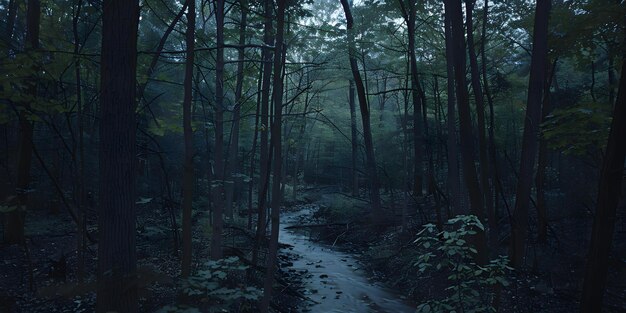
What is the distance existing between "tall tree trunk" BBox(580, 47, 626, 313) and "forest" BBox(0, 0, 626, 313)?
2 centimetres

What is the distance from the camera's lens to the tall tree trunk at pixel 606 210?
17.6 ft

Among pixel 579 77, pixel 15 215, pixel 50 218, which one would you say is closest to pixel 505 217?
pixel 579 77

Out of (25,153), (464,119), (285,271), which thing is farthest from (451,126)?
(25,153)

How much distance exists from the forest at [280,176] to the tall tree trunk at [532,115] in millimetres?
46

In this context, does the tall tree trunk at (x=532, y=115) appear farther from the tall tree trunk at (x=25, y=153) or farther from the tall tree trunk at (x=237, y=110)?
the tall tree trunk at (x=25, y=153)

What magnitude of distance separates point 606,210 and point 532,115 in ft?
10.4

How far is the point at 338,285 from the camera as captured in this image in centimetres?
1074

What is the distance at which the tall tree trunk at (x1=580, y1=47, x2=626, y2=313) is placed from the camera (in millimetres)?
5355

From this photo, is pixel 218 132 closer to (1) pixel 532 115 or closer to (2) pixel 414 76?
(1) pixel 532 115

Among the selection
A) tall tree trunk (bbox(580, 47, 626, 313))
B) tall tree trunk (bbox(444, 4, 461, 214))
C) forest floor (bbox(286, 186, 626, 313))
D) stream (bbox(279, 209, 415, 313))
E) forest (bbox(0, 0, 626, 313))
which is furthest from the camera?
tall tree trunk (bbox(444, 4, 461, 214))

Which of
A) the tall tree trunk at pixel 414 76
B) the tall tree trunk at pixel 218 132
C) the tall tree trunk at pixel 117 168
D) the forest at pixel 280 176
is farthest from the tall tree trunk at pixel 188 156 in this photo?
the tall tree trunk at pixel 414 76

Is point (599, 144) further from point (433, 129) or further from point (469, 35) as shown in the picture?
point (433, 129)

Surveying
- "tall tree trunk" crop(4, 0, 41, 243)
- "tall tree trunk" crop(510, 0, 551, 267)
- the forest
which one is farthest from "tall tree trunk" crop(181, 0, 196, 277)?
"tall tree trunk" crop(510, 0, 551, 267)

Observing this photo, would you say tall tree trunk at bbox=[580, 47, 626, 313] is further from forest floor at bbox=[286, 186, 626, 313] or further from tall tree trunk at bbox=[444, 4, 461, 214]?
tall tree trunk at bbox=[444, 4, 461, 214]
